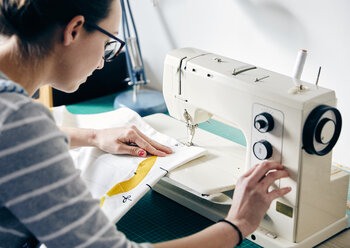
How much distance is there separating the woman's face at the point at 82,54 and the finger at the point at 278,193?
46 centimetres

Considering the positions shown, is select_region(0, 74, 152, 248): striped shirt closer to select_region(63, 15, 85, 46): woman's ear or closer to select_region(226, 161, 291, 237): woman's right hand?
select_region(63, 15, 85, 46): woman's ear

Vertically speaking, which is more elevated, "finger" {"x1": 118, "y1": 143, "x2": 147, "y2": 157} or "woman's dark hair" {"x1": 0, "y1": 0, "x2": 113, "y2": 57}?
"woman's dark hair" {"x1": 0, "y1": 0, "x2": 113, "y2": 57}

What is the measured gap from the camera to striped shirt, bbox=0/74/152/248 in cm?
65

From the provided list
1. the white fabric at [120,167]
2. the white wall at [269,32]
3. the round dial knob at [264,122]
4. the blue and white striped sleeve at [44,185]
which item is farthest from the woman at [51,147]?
the white wall at [269,32]

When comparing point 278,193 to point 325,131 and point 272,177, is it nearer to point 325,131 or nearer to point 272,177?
point 272,177

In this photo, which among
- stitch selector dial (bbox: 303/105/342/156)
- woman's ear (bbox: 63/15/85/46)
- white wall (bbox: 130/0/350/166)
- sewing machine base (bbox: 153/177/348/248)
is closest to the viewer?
woman's ear (bbox: 63/15/85/46)

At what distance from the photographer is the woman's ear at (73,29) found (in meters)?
0.77

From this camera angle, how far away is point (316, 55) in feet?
5.16

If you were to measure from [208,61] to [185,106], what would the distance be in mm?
145

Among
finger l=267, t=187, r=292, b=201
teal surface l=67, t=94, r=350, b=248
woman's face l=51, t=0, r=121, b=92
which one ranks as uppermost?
woman's face l=51, t=0, r=121, b=92

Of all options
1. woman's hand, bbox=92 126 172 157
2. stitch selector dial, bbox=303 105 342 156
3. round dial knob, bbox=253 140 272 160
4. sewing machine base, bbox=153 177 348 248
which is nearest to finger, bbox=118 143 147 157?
woman's hand, bbox=92 126 172 157

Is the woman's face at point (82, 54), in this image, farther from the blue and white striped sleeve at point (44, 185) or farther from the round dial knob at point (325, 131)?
the round dial knob at point (325, 131)

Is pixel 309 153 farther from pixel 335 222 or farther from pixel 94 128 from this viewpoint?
pixel 94 128

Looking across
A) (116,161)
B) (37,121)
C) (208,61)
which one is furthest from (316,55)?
(37,121)
